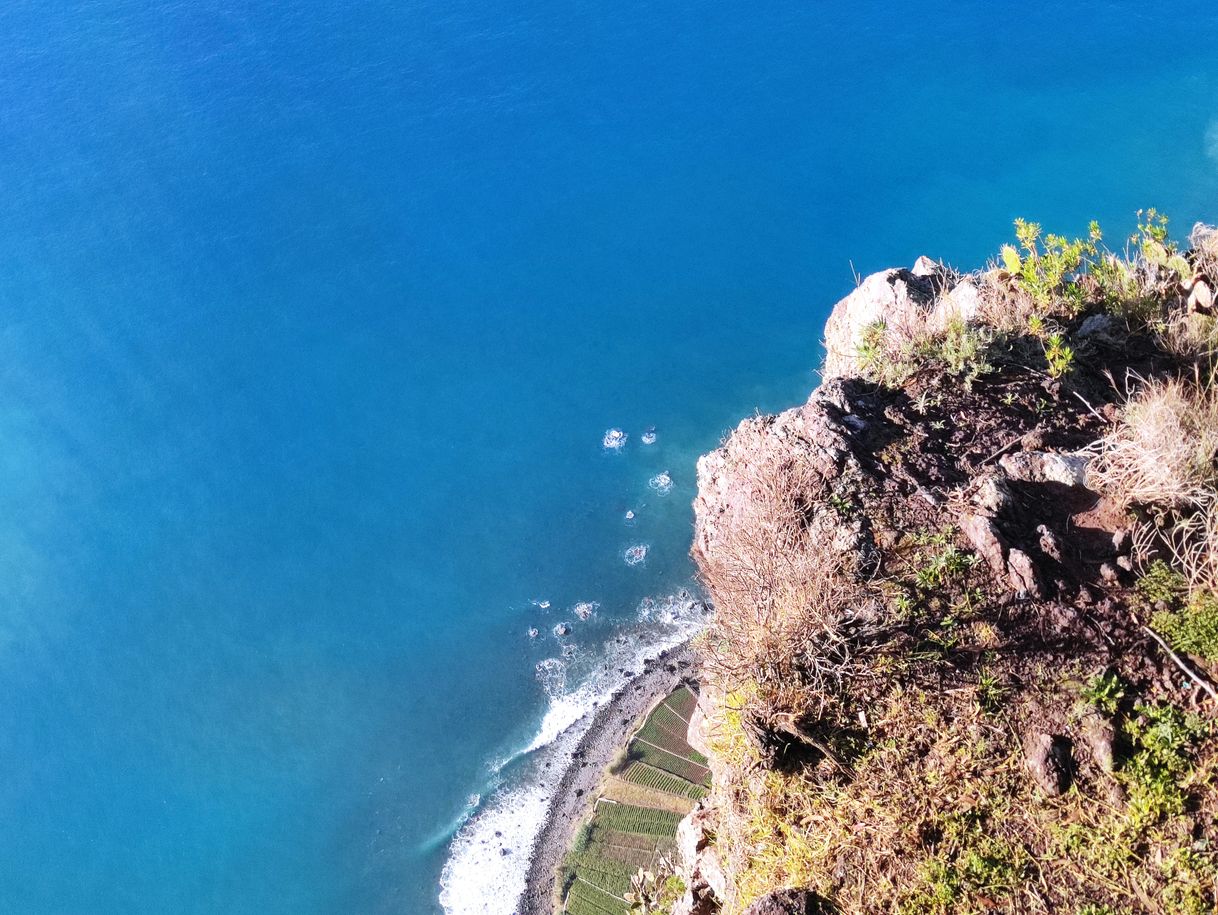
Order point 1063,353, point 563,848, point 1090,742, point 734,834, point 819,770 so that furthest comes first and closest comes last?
point 563,848 → point 1063,353 → point 734,834 → point 819,770 → point 1090,742

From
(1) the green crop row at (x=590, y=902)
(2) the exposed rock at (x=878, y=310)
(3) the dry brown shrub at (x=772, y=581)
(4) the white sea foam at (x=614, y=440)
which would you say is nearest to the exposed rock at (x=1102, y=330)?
(2) the exposed rock at (x=878, y=310)

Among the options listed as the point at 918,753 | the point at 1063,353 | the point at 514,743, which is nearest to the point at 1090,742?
the point at 918,753

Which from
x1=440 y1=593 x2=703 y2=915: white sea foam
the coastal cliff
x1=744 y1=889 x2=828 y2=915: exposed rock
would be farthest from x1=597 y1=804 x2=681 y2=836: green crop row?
x1=744 y1=889 x2=828 y2=915: exposed rock

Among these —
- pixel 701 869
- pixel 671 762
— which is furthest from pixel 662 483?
pixel 701 869

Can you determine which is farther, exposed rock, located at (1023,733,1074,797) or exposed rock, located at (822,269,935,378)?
exposed rock, located at (822,269,935,378)

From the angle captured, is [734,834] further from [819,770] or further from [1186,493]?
[1186,493]

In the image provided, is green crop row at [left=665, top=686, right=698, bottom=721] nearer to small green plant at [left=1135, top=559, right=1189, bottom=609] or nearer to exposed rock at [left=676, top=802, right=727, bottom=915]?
exposed rock at [left=676, top=802, right=727, bottom=915]
